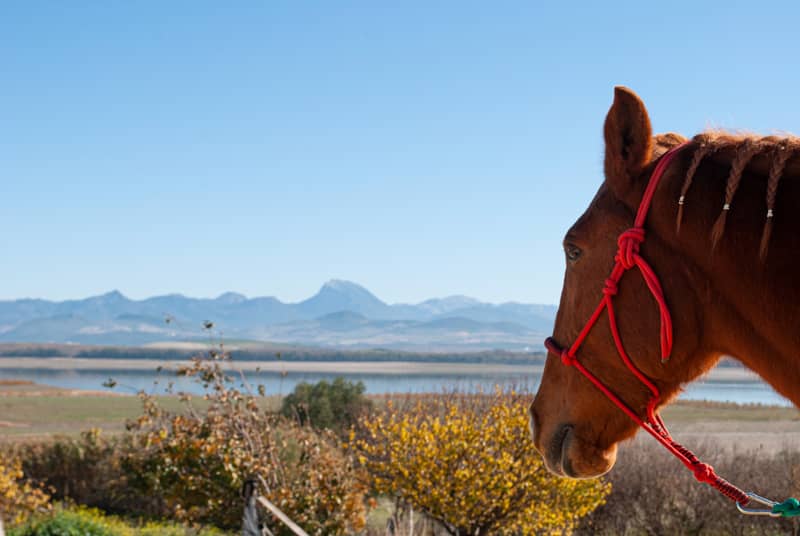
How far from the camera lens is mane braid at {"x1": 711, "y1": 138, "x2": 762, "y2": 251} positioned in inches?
63.2

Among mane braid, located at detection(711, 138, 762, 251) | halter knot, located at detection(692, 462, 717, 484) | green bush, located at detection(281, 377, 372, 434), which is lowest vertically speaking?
green bush, located at detection(281, 377, 372, 434)

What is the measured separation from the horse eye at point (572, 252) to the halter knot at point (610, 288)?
134mm

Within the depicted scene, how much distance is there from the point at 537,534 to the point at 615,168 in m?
9.54

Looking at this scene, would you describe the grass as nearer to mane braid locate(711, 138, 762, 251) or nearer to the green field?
the green field

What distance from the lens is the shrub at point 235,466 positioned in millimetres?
10805

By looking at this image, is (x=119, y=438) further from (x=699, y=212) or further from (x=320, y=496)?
(x=699, y=212)

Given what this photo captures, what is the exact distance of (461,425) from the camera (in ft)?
33.3

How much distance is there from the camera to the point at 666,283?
5.72 feet

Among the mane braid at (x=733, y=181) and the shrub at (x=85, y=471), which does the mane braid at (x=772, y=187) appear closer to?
the mane braid at (x=733, y=181)

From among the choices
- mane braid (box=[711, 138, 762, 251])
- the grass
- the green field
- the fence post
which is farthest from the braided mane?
the grass

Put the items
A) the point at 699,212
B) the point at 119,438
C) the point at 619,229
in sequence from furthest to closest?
the point at 119,438, the point at 619,229, the point at 699,212

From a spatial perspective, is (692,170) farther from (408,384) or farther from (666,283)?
(408,384)

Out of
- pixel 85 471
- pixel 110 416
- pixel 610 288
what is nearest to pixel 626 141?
pixel 610 288

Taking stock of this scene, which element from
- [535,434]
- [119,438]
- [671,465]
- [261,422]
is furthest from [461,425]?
[119,438]
